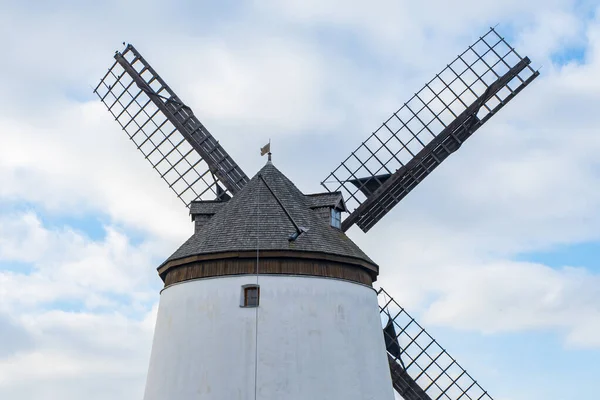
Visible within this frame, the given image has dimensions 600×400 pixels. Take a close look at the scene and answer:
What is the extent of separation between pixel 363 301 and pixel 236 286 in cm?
288

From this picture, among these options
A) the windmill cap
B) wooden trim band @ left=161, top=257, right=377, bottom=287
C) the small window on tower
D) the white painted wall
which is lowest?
the white painted wall

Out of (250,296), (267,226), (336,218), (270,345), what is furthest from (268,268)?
(336,218)

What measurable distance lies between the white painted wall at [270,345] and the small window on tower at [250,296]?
0.11 metres

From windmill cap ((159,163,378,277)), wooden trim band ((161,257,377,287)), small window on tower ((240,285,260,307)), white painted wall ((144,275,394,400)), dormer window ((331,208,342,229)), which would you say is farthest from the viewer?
dormer window ((331,208,342,229))

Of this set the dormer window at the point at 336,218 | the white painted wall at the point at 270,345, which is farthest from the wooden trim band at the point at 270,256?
the dormer window at the point at 336,218

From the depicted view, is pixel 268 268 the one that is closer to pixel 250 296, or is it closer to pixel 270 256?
pixel 270 256

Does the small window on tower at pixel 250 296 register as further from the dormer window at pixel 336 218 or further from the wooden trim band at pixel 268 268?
the dormer window at pixel 336 218

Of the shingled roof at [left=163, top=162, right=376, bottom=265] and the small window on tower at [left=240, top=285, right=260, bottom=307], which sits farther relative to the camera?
the shingled roof at [left=163, top=162, right=376, bottom=265]

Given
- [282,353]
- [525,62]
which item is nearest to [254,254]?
[282,353]

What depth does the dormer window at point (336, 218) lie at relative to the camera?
18281mm

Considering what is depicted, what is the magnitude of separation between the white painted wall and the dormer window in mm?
2531

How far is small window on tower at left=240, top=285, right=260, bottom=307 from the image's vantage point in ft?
50.0

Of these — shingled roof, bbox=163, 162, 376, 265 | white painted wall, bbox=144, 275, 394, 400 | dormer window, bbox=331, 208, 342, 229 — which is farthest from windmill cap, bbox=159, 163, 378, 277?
white painted wall, bbox=144, 275, 394, 400

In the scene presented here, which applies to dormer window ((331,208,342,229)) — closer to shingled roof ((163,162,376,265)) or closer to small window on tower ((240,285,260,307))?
shingled roof ((163,162,376,265))
